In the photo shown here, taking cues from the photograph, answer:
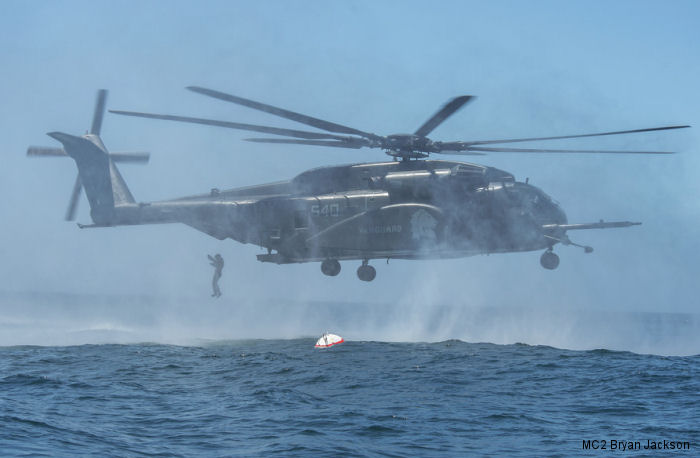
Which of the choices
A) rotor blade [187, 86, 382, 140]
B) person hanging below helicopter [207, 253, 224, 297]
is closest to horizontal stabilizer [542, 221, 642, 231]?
rotor blade [187, 86, 382, 140]

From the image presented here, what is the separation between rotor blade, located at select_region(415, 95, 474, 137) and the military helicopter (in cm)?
5

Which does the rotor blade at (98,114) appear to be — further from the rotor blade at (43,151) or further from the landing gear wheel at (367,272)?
the landing gear wheel at (367,272)

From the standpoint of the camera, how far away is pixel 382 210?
23062 millimetres

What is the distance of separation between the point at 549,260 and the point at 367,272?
6.25 meters

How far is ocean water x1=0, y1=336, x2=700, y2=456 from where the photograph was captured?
1261 centimetres

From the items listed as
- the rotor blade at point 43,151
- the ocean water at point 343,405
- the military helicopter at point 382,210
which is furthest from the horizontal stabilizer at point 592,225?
the rotor blade at point 43,151

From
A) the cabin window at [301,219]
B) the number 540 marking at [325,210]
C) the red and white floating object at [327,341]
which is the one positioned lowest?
the red and white floating object at [327,341]

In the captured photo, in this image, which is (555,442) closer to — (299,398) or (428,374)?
(299,398)

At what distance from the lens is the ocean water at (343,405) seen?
41.4ft

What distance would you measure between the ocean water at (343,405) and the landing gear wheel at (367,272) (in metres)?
3.04

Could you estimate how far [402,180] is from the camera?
23.0m

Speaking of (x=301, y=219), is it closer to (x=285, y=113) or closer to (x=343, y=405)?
(x=285, y=113)

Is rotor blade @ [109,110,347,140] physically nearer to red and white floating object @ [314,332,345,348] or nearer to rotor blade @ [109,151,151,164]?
rotor blade @ [109,151,151,164]

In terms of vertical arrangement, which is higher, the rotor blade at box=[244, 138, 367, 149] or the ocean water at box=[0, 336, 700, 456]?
the rotor blade at box=[244, 138, 367, 149]
